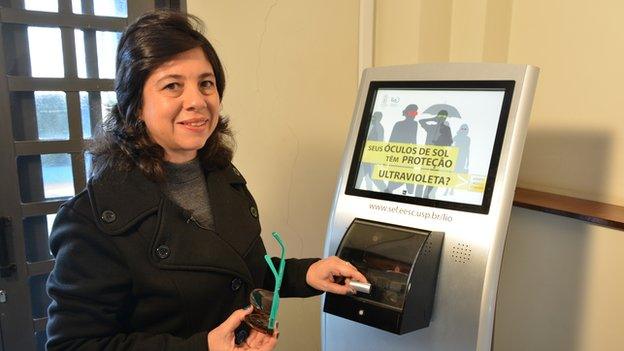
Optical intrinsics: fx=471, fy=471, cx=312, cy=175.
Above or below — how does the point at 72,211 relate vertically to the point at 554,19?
below

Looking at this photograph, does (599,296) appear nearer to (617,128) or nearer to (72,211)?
(617,128)

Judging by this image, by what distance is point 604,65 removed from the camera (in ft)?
4.96

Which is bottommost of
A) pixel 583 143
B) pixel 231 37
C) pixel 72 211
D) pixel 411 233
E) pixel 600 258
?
pixel 600 258

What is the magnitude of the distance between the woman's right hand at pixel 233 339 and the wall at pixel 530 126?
3.43ft

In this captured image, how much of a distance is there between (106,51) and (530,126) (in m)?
1.57

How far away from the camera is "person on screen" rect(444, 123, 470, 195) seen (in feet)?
3.86

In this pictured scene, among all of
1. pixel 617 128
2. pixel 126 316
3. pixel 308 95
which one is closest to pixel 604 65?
pixel 617 128

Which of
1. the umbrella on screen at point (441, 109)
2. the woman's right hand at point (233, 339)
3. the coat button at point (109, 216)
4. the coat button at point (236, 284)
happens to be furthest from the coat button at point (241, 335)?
the umbrella on screen at point (441, 109)

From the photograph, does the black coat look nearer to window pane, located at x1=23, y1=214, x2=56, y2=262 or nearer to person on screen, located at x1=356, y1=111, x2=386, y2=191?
person on screen, located at x1=356, y1=111, x2=386, y2=191

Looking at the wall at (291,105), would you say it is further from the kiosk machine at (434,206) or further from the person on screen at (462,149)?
the person on screen at (462,149)

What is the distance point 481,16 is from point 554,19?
0.26 metres

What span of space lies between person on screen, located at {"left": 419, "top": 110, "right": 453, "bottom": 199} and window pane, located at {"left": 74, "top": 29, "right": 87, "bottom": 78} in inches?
45.8

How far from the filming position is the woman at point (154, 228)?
0.86 m

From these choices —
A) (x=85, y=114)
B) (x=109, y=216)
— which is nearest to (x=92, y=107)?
(x=85, y=114)
